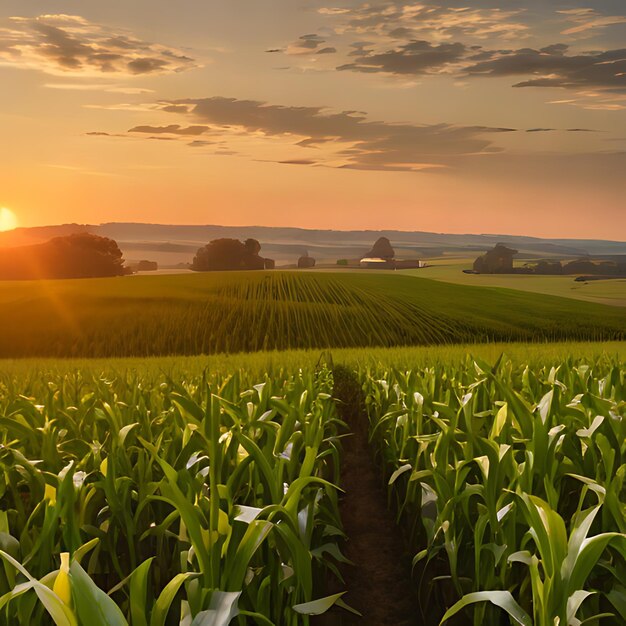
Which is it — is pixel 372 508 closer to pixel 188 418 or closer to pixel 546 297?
pixel 188 418

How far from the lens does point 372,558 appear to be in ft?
16.6

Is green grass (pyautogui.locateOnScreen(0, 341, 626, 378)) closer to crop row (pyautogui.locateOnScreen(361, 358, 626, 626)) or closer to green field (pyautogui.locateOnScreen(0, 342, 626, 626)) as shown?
crop row (pyautogui.locateOnScreen(361, 358, 626, 626))

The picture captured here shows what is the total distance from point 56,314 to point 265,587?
3654cm

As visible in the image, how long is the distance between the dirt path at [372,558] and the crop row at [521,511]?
305mm

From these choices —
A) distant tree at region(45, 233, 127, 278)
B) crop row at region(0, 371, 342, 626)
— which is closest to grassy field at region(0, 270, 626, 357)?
distant tree at region(45, 233, 127, 278)

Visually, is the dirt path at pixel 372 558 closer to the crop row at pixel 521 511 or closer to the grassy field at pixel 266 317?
the crop row at pixel 521 511

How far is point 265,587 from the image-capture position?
7.59 feet

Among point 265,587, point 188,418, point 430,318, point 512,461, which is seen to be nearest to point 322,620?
point 265,587

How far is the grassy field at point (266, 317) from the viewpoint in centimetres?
3042

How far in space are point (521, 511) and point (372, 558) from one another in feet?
8.20

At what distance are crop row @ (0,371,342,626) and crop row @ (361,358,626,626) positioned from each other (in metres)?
0.57

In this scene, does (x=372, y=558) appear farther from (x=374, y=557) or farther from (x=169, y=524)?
(x=169, y=524)

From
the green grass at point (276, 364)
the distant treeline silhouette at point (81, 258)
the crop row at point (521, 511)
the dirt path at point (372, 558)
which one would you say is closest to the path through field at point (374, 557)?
the dirt path at point (372, 558)

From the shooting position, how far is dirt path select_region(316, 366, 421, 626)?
4164 mm
